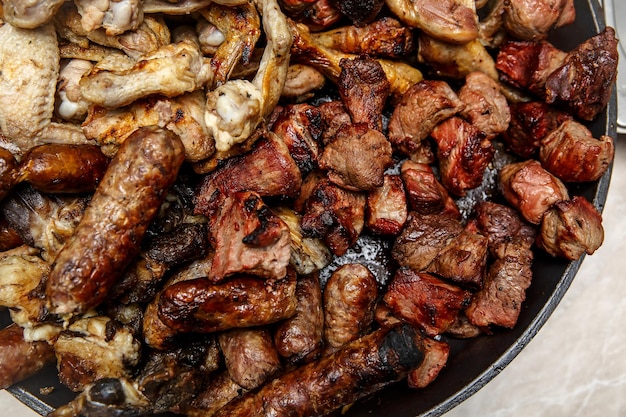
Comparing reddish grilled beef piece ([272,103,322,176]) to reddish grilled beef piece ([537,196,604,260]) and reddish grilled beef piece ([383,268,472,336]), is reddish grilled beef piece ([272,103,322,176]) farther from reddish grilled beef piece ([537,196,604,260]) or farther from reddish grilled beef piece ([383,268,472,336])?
reddish grilled beef piece ([537,196,604,260])

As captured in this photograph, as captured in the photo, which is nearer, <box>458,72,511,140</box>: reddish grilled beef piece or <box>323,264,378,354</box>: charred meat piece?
<box>323,264,378,354</box>: charred meat piece

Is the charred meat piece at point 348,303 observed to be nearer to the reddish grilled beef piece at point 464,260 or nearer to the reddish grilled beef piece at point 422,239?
the reddish grilled beef piece at point 422,239

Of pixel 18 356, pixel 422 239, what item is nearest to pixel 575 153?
pixel 422 239

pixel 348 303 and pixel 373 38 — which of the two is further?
pixel 373 38

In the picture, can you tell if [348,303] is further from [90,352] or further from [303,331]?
[90,352]

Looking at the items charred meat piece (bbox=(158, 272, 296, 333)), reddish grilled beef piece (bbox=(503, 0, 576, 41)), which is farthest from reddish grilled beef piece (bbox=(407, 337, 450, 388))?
reddish grilled beef piece (bbox=(503, 0, 576, 41))

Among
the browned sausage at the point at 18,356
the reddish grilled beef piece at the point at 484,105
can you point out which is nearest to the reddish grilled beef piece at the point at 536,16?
the reddish grilled beef piece at the point at 484,105

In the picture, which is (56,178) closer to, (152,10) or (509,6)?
(152,10)

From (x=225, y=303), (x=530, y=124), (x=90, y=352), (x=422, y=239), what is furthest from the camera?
(x=530, y=124)
